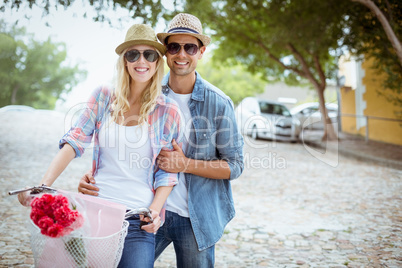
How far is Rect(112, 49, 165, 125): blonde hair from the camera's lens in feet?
7.82

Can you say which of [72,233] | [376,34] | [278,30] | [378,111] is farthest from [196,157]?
[378,111]

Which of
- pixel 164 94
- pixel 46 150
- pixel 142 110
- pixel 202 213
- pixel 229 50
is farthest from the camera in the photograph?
pixel 229 50

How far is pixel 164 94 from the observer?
9.11ft

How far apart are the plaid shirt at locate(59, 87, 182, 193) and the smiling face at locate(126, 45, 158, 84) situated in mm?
167

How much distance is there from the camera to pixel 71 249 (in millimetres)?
1773

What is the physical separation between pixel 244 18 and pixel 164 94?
47.7 feet

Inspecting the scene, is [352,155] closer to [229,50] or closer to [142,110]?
[229,50]

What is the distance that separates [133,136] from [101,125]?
218mm

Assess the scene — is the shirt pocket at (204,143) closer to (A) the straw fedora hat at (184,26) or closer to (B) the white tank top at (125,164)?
(B) the white tank top at (125,164)

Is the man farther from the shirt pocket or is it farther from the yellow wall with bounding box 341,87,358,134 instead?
the yellow wall with bounding box 341,87,358,134

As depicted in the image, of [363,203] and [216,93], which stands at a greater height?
[216,93]

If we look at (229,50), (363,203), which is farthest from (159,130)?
(229,50)

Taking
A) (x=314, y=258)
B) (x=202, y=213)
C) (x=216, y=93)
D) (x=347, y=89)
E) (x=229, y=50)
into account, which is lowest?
(x=314, y=258)

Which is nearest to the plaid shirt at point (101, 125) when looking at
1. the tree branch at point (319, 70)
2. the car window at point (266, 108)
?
the tree branch at point (319, 70)
